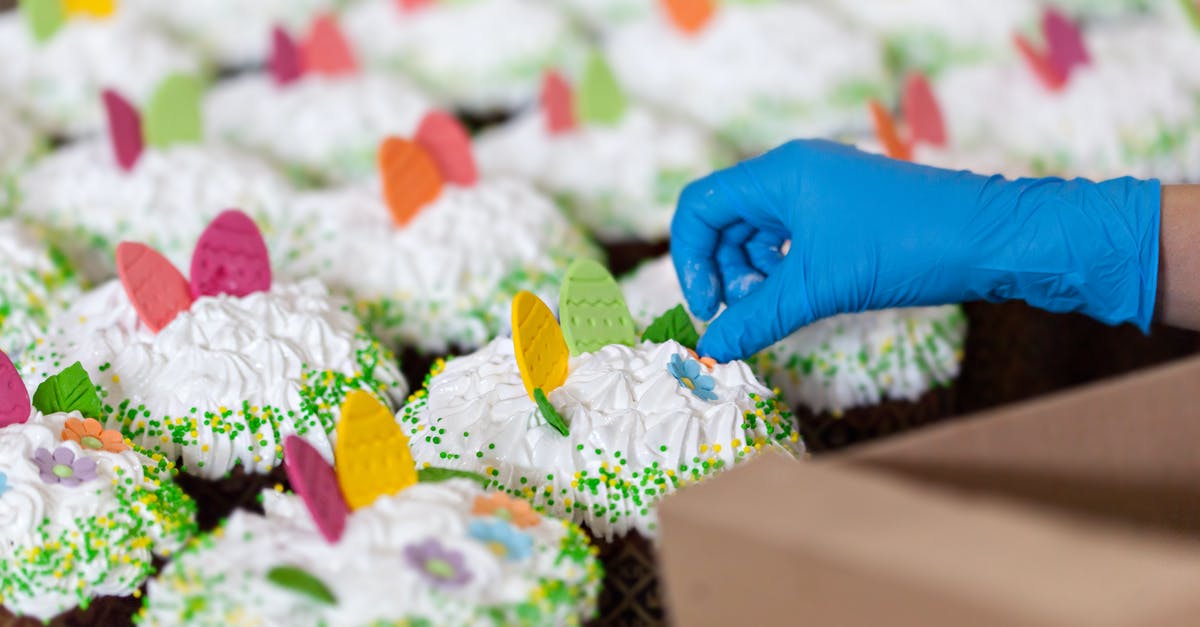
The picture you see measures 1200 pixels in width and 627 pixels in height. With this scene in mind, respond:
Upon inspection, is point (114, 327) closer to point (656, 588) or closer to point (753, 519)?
point (656, 588)

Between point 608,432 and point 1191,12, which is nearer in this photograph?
point 608,432

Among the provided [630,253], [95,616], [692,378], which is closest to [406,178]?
[630,253]

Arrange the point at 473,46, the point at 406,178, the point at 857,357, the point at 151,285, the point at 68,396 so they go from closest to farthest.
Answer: the point at 68,396 < the point at 151,285 < the point at 857,357 < the point at 406,178 < the point at 473,46

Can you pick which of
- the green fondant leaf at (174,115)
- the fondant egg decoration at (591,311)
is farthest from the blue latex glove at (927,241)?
the green fondant leaf at (174,115)

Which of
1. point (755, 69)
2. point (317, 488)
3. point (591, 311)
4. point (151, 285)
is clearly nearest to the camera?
point (317, 488)

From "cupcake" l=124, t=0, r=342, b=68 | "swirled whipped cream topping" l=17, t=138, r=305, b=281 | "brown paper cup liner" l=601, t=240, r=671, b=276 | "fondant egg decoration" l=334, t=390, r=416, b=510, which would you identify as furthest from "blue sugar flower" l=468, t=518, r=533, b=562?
"cupcake" l=124, t=0, r=342, b=68

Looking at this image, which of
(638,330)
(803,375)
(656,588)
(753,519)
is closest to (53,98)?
(638,330)

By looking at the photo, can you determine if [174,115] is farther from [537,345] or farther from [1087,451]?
[1087,451]
